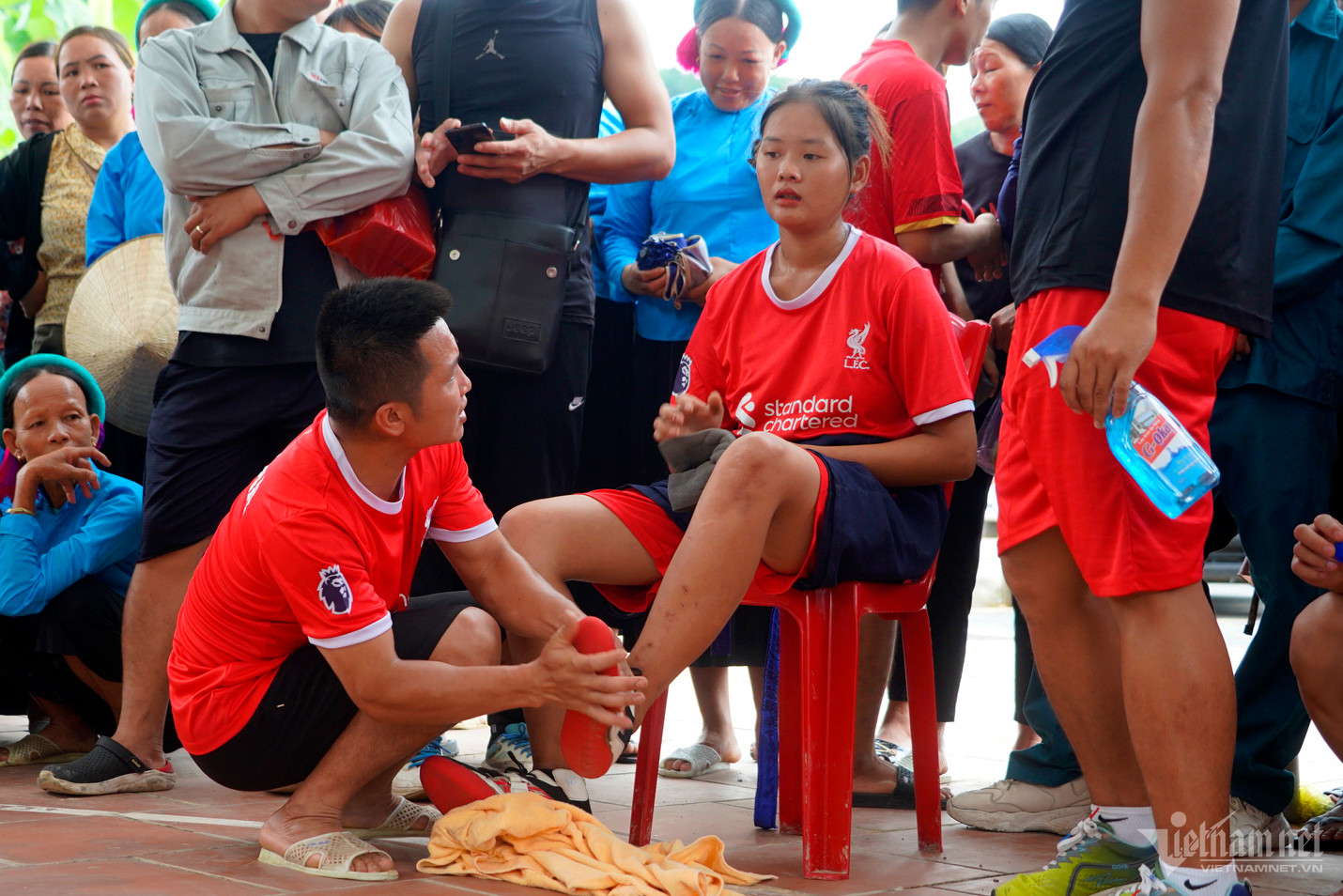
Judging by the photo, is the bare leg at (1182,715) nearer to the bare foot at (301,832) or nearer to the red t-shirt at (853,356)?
the red t-shirt at (853,356)

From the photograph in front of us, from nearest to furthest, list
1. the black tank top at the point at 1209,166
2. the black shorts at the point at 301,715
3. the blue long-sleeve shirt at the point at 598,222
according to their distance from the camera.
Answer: the black tank top at the point at 1209,166, the black shorts at the point at 301,715, the blue long-sleeve shirt at the point at 598,222

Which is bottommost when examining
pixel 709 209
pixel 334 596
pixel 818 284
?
pixel 334 596

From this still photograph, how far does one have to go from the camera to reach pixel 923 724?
2326mm

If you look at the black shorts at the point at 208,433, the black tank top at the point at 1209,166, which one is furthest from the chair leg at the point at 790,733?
the black shorts at the point at 208,433

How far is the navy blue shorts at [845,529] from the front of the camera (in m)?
2.07

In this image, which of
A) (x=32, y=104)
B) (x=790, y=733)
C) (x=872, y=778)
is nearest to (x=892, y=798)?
(x=872, y=778)

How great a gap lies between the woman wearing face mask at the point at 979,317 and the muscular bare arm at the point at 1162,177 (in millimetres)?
984

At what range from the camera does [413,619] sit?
221 cm

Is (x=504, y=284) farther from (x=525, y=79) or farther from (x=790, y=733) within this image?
(x=790, y=733)

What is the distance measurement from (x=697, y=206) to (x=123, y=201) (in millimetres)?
1694

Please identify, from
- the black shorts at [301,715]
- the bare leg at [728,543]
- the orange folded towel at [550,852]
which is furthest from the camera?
the black shorts at [301,715]

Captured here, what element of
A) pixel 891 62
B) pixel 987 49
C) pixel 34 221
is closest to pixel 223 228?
pixel 891 62

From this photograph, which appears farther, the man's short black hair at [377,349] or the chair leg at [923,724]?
the chair leg at [923,724]

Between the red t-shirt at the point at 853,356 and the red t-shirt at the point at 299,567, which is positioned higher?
the red t-shirt at the point at 853,356
